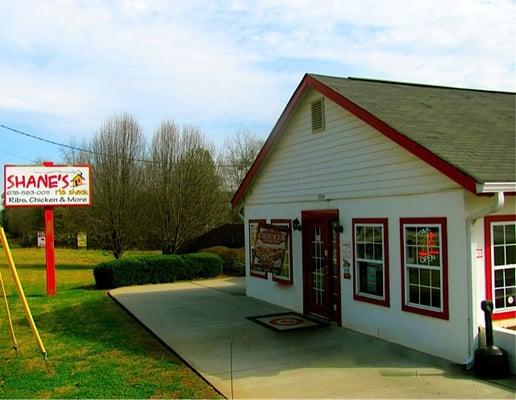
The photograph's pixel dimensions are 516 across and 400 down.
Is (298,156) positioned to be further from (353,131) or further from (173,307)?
(173,307)

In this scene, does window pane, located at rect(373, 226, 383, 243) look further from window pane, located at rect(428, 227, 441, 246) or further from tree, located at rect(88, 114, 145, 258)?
tree, located at rect(88, 114, 145, 258)

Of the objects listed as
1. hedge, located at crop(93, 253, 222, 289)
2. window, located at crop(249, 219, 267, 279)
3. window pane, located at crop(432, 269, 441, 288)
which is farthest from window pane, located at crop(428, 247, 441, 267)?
hedge, located at crop(93, 253, 222, 289)

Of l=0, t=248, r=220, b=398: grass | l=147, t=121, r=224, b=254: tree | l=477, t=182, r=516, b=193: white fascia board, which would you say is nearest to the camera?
l=0, t=248, r=220, b=398: grass

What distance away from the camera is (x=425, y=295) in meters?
7.99

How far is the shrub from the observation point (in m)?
21.1

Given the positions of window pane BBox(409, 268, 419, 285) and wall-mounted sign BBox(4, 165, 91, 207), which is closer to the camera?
window pane BBox(409, 268, 419, 285)

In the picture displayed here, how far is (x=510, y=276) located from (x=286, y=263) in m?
5.67

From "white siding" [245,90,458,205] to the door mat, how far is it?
8.56ft

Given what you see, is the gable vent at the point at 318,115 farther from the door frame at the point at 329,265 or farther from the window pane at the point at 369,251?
the window pane at the point at 369,251

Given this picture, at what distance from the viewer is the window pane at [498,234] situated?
7.56 m

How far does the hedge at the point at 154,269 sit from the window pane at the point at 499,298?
520 inches

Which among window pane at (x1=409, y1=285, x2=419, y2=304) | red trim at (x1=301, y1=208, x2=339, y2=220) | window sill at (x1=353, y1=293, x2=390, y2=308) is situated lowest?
window sill at (x1=353, y1=293, x2=390, y2=308)

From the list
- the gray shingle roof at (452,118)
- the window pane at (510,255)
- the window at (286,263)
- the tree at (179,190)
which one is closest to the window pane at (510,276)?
the window pane at (510,255)

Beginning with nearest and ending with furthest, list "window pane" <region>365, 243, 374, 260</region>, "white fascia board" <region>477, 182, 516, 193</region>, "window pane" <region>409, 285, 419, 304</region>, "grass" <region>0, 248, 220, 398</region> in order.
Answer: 1. "grass" <region>0, 248, 220, 398</region>
2. "white fascia board" <region>477, 182, 516, 193</region>
3. "window pane" <region>409, 285, 419, 304</region>
4. "window pane" <region>365, 243, 374, 260</region>
